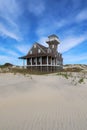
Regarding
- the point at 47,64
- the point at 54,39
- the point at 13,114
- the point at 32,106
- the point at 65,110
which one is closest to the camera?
the point at 13,114

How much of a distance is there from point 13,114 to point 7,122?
47 centimetres

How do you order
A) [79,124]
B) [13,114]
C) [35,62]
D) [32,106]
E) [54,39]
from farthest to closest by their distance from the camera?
[54,39]
[35,62]
[32,106]
[13,114]
[79,124]

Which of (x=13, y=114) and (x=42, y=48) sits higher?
(x=42, y=48)

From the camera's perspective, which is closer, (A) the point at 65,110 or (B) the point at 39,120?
(B) the point at 39,120

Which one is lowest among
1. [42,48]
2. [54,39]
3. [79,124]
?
[79,124]

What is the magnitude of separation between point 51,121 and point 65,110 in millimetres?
919

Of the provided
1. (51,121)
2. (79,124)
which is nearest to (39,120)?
(51,121)

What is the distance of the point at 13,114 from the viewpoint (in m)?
3.50

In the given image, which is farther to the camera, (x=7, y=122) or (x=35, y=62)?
(x=35, y=62)

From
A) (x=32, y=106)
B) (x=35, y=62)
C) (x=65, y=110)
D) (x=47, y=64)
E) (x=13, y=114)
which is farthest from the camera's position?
(x=35, y=62)

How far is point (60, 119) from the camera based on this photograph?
10.8 ft

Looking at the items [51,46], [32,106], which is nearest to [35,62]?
[51,46]

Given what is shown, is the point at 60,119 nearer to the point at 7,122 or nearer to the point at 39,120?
the point at 39,120

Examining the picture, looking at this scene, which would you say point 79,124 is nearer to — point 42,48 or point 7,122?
point 7,122
